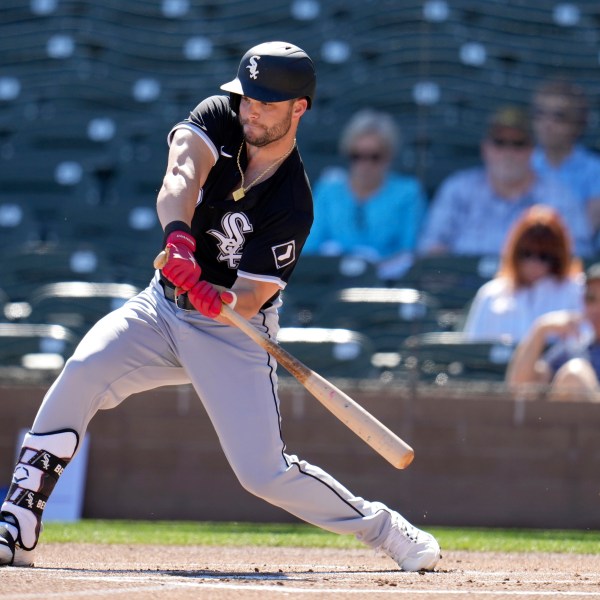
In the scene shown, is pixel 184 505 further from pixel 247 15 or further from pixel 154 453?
pixel 247 15

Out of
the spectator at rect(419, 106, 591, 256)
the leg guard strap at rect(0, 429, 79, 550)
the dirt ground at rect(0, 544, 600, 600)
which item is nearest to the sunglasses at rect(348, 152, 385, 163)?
the spectator at rect(419, 106, 591, 256)

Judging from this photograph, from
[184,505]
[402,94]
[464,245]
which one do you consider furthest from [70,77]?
[184,505]

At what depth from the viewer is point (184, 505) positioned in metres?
6.31

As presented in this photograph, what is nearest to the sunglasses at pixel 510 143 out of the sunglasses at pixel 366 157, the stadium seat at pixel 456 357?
the sunglasses at pixel 366 157

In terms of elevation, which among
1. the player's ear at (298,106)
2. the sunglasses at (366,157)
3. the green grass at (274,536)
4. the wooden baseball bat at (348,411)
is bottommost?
→ the green grass at (274,536)

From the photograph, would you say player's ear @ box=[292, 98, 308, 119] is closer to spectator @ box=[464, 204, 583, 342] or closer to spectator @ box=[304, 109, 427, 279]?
spectator @ box=[464, 204, 583, 342]

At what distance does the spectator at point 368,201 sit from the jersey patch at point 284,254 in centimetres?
350

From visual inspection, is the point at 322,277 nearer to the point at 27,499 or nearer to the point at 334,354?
the point at 334,354

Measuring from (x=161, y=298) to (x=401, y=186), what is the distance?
3704 millimetres

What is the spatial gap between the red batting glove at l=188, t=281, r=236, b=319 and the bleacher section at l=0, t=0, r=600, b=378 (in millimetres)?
2884

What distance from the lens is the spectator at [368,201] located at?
7434mm

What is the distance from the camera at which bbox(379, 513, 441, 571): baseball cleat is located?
3889 millimetres

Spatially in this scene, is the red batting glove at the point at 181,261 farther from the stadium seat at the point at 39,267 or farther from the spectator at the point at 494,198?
the stadium seat at the point at 39,267

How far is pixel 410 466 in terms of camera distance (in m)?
6.26
